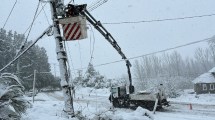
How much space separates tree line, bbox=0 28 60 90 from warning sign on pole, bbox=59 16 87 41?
43606mm

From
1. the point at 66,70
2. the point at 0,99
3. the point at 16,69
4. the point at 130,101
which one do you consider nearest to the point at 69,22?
the point at 66,70

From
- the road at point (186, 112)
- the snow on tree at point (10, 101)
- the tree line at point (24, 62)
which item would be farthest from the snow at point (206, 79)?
the snow on tree at point (10, 101)

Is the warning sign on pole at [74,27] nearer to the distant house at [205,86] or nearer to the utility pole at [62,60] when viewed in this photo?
the utility pole at [62,60]

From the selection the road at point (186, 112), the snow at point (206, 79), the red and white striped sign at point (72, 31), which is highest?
the red and white striped sign at point (72, 31)

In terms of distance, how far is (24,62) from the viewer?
57938 mm

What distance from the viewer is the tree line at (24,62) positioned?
177 ft

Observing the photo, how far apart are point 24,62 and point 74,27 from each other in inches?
1973

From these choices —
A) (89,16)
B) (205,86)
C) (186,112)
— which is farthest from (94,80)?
(89,16)

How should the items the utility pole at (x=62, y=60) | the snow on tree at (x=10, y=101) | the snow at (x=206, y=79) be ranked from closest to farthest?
the snow on tree at (x=10, y=101) < the utility pole at (x=62, y=60) < the snow at (x=206, y=79)

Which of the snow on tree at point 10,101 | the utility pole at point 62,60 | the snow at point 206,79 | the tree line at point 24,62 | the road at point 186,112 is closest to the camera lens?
the snow on tree at point 10,101

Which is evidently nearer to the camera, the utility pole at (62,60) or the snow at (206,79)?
the utility pole at (62,60)

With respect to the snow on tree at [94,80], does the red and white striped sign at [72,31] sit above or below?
above

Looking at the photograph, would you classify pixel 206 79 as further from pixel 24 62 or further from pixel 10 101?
pixel 10 101

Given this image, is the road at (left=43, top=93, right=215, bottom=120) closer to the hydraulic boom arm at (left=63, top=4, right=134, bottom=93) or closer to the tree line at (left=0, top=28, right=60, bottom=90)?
the hydraulic boom arm at (left=63, top=4, right=134, bottom=93)
